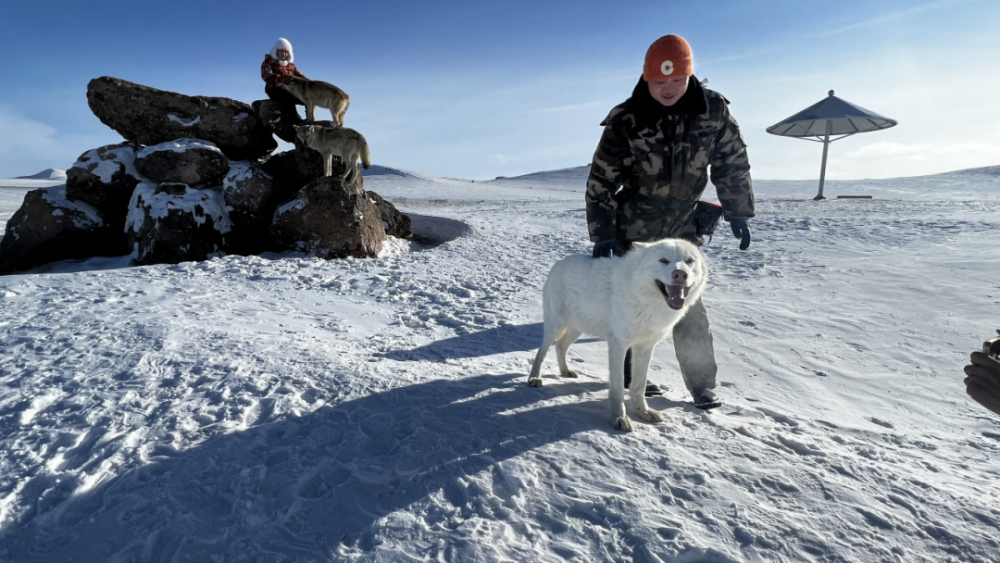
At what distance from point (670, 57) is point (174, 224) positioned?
8.17 m

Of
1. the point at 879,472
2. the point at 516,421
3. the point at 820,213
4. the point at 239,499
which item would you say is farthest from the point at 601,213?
the point at 820,213

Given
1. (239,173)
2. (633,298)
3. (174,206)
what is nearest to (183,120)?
(239,173)

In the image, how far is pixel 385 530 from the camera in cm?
213

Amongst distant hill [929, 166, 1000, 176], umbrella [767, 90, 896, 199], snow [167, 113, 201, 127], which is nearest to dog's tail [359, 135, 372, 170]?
snow [167, 113, 201, 127]

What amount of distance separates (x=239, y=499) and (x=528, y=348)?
318cm

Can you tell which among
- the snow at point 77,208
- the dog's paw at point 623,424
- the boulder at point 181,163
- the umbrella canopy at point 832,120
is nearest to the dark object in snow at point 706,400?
the dog's paw at point 623,424

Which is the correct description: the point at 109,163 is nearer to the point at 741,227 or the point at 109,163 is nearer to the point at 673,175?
the point at 673,175

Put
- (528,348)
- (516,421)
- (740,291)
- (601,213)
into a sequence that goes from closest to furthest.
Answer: (516,421) → (601,213) → (528,348) → (740,291)

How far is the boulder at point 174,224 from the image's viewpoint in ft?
27.4

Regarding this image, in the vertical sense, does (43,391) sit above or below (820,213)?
below

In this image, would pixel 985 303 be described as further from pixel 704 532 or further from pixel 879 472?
pixel 704 532

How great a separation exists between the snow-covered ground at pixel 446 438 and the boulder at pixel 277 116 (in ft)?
17.0

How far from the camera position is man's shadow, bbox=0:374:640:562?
80.5 inches

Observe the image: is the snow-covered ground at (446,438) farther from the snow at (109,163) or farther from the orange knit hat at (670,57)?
the snow at (109,163)
